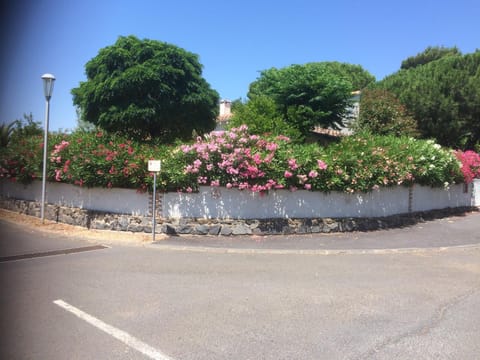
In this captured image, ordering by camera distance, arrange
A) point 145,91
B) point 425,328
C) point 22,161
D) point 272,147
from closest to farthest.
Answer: point 425,328 → point 272,147 → point 145,91 → point 22,161

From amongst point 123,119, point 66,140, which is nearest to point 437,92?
point 123,119

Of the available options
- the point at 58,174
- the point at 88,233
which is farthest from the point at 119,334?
the point at 58,174

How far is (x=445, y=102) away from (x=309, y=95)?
1086 centimetres

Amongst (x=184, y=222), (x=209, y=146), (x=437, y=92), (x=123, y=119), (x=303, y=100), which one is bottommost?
(x=184, y=222)

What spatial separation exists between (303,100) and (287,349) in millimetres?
→ 12527

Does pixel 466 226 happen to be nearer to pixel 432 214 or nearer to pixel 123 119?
pixel 432 214

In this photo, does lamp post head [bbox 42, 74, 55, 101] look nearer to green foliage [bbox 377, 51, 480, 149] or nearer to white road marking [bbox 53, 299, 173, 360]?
white road marking [bbox 53, 299, 173, 360]

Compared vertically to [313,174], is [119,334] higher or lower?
lower

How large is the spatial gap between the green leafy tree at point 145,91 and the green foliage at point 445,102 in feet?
42.9

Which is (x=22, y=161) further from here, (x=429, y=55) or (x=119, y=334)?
(x=429, y=55)

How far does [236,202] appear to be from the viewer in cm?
1048

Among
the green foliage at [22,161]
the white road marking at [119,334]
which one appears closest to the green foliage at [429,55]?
the green foliage at [22,161]

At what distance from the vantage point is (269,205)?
419 inches

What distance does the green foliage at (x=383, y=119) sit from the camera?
59.0ft
